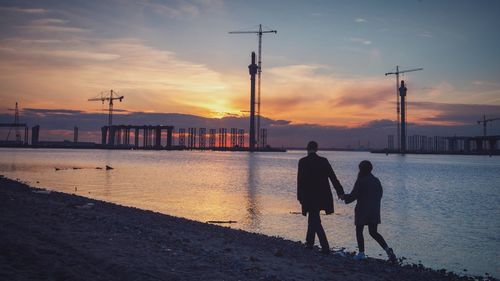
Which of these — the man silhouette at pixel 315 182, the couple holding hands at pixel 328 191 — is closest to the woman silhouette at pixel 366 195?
the couple holding hands at pixel 328 191

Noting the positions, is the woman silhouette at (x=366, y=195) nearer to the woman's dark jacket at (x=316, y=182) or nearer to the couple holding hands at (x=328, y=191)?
the couple holding hands at (x=328, y=191)

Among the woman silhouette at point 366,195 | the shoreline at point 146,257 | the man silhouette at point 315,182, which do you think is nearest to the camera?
the shoreline at point 146,257

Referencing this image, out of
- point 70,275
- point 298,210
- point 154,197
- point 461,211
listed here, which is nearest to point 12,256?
point 70,275

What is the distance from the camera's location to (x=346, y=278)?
26.4ft

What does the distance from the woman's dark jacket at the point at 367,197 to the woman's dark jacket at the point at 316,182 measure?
40cm

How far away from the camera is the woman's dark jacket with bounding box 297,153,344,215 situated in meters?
9.23

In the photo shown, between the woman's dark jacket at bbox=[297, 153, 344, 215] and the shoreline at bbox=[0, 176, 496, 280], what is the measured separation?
1.24 metres

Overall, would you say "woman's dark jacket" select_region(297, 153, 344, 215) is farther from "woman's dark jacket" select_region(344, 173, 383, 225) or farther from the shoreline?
the shoreline

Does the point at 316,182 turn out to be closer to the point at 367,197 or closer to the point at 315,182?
the point at 315,182

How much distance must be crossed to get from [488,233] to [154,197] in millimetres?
20101

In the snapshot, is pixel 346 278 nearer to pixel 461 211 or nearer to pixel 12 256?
pixel 12 256

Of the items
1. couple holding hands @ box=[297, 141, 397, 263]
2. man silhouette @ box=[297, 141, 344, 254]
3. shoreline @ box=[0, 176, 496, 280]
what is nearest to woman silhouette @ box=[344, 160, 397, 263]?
couple holding hands @ box=[297, 141, 397, 263]

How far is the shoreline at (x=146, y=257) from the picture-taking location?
6.59 metres

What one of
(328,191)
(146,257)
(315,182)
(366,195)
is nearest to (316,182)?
(315,182)
